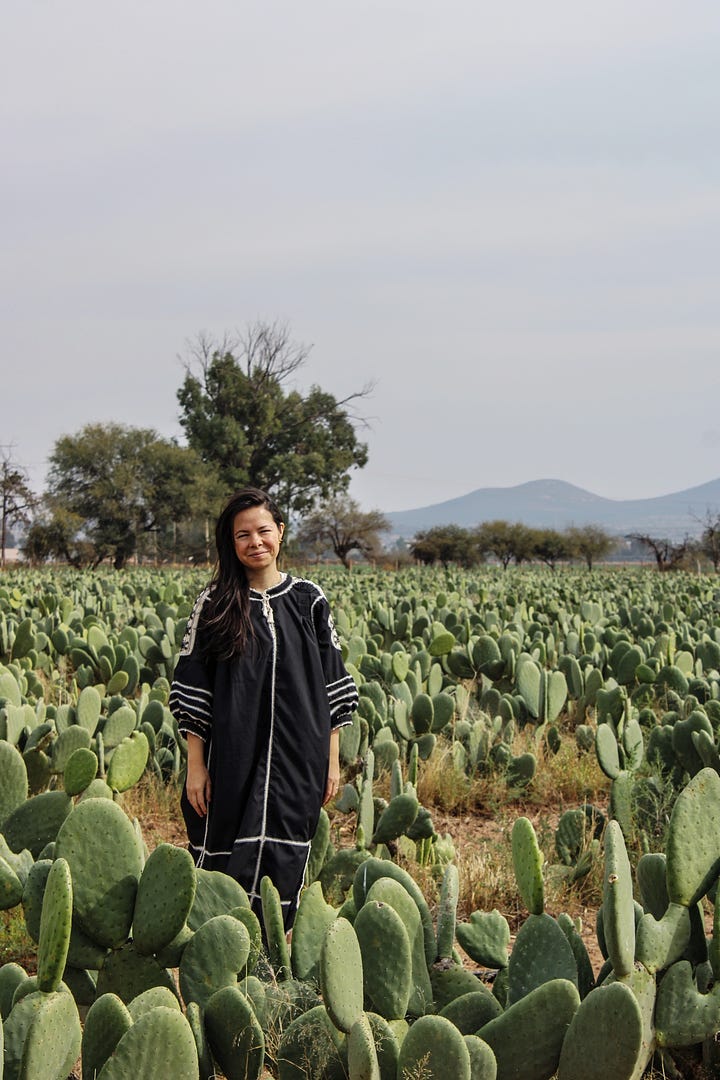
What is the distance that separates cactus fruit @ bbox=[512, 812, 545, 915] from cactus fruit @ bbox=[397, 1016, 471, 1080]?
17.8 inches

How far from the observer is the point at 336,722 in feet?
10.9

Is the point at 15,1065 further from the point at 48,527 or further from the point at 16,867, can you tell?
the point at 48,527

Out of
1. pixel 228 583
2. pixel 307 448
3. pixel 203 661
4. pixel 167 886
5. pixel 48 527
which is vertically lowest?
pixel 167 886

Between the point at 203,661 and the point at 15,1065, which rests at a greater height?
the point at 203,661

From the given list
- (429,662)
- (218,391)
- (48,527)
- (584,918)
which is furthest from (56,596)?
(218,391)

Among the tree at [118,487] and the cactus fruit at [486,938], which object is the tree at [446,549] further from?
the cactus fruit at [486,938]

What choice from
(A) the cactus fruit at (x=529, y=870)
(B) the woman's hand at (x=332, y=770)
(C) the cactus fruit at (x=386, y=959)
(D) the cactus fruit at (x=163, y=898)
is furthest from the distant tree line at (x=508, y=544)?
(C) the cactus fruit at (x=386, y=959)

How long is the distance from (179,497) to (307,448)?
9.55m

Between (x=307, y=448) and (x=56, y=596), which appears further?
(x=307, y=448)

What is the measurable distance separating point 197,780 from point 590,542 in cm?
6425

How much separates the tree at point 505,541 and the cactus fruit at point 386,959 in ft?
204

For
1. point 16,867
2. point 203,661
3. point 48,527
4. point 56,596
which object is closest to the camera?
point 16,867

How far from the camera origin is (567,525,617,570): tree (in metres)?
65.8

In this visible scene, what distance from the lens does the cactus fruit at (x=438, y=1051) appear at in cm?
172
